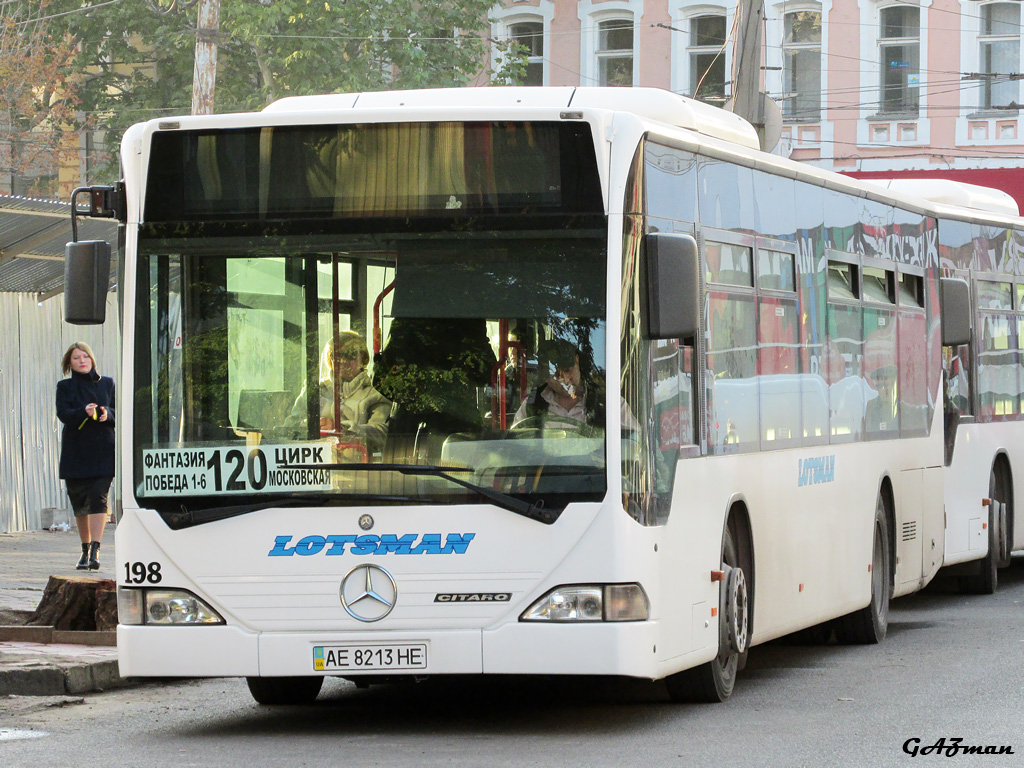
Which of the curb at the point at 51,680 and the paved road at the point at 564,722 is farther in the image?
the curb at the point at 51,680

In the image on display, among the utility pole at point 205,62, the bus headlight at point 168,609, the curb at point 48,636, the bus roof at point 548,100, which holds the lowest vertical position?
the curb at point 48,636

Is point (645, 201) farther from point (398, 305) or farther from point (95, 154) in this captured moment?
point (95, 154)

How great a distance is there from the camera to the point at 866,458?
492 inches

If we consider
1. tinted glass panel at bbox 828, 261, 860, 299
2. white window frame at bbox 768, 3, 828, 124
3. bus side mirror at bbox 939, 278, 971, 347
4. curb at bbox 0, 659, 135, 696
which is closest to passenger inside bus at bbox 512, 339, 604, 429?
curb at bbox 0, 659, 135, 696

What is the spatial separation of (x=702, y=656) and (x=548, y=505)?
131 cm

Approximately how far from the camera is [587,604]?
8430 mm

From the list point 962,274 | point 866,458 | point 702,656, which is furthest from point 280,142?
point 962,274

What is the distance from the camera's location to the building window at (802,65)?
39406 millimetres

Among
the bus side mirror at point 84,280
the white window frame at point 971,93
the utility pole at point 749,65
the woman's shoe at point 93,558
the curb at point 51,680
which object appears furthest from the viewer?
the white window frame at point 971,93

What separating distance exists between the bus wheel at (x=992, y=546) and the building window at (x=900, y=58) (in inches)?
900

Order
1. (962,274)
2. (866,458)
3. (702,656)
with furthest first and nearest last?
1. (962,274)
2. (866,458)
3. (702,656)

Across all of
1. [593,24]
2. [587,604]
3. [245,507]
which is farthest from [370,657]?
[593,24]

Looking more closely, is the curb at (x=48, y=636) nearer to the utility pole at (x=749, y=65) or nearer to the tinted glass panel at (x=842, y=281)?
the tinted glass panel at (x=842, y=281)

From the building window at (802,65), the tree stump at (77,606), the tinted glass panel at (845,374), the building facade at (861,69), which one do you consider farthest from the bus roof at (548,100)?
the building window at (802,65)
